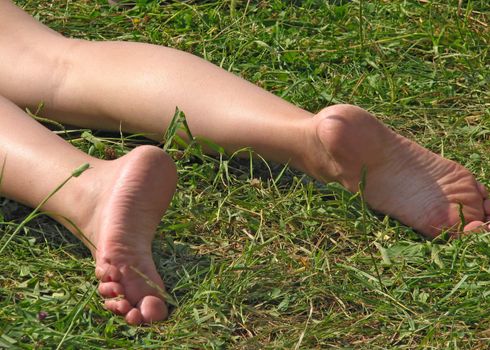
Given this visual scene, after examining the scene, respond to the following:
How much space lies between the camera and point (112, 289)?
2074mm

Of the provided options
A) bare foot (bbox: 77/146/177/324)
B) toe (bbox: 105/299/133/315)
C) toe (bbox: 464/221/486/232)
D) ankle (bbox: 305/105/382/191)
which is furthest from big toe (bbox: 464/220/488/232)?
toe (bbox: 105/299/133/315)

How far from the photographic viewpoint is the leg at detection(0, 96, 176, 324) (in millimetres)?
2078

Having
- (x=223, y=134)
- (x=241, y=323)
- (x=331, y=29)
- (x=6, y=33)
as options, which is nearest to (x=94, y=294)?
(x=241, y=323)

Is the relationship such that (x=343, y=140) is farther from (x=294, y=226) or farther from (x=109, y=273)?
(x=109, y=273)

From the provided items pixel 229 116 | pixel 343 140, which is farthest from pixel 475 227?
pixel 229 116

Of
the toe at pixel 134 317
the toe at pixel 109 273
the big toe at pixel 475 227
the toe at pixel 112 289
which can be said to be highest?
the big toe at pixel 475 227

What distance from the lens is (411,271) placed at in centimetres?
223

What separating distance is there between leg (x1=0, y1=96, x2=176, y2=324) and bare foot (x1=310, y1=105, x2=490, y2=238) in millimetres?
360

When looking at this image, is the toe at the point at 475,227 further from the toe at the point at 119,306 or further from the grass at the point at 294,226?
the toe at the point at 119,306

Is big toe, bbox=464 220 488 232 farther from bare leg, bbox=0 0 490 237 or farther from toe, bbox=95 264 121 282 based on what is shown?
toe, bbox=95 264 121 282

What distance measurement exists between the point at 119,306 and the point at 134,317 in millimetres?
35

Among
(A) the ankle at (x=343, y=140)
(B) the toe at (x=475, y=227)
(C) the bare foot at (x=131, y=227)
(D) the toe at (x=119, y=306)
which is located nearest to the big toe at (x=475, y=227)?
(B) the toe at (x=475, y=227)

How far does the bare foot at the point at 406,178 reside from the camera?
2.27 metres

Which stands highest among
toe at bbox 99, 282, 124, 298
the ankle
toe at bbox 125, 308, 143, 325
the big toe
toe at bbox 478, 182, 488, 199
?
the ankle
